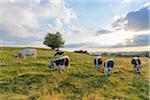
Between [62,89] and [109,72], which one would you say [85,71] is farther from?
[62,89]

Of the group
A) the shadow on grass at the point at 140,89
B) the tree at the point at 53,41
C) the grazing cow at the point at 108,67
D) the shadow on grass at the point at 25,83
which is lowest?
the shadow on grass at the point at 140,89

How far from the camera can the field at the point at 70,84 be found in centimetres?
2344

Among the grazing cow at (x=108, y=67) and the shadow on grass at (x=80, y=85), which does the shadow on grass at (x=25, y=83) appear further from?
the grazing cow at (x=108, y=67)

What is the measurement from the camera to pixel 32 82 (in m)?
26.4

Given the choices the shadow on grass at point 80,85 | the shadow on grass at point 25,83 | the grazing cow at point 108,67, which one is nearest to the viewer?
the shadow on grass at point 80,85

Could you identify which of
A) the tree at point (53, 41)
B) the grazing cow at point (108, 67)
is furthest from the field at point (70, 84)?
the tree at point (53, 41)

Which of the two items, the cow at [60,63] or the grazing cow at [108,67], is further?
the cow at [60,63]

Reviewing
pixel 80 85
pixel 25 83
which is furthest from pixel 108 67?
pixel 25 83

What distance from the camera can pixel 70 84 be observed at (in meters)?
26.1

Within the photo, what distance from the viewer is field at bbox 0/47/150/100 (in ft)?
76.9

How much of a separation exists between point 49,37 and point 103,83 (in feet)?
169

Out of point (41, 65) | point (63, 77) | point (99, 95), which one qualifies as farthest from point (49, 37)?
point (99, 95)

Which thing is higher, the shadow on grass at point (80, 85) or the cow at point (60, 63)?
the cow at point (60, 63)

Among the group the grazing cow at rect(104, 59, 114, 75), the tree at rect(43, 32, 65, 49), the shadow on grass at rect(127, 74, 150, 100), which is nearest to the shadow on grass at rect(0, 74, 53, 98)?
the grazing cow at rect(104, 59, 114, 75)
